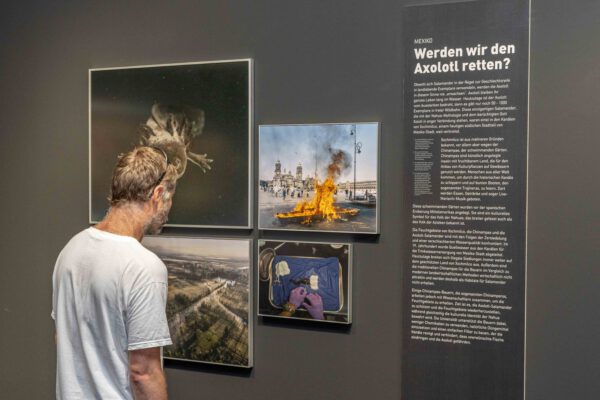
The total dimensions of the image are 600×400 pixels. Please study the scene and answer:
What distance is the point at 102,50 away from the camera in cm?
360

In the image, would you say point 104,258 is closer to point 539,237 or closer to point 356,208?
point 356,208

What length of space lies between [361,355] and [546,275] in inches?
33.7

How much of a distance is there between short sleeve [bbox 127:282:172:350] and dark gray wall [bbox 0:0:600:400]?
1.12m

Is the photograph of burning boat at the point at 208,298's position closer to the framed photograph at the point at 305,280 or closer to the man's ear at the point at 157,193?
the framed photograph at the point at 305,280

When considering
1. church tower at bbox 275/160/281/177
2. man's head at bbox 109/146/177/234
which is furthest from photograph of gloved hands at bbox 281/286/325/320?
man's head at bbox 109/146/177/234

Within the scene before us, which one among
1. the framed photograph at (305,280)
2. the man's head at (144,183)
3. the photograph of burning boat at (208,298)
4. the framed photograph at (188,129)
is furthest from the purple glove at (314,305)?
the man's head at (144,183)

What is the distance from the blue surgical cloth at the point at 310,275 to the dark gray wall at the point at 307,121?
0.32 ft

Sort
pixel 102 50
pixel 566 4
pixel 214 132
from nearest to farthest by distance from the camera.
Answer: pixel 566 4 → pixel 214 132 → pixel 102 50

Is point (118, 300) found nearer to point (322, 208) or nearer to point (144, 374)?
point (144, 374)

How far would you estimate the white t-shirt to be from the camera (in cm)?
219

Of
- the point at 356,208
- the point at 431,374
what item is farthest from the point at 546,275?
the point at 356,208

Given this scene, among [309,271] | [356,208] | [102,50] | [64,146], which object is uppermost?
[102,50]

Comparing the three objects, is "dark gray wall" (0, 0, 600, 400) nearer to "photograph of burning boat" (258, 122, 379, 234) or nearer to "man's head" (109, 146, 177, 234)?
"photograph of burning boat" (258, 122, 379, 234)

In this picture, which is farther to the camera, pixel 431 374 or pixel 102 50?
pixel 102 50
